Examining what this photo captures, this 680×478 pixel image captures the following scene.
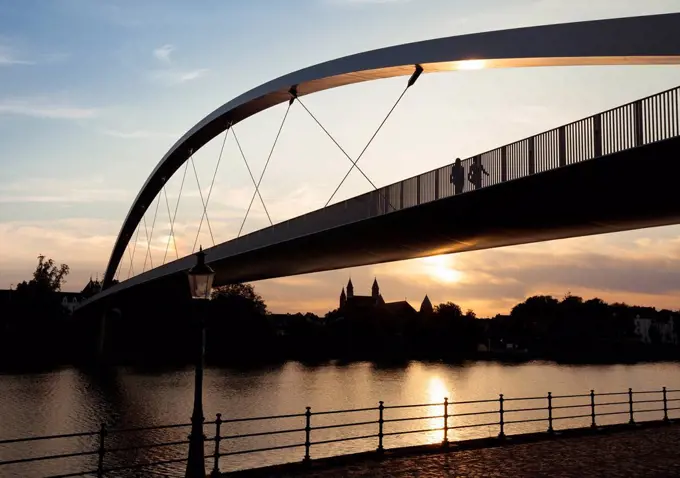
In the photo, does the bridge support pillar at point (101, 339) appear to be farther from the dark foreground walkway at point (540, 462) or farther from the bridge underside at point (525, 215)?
the dark foreground walkway at point (540, 462)

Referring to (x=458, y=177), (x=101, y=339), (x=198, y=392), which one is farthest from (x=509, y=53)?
(x=101, y=339)

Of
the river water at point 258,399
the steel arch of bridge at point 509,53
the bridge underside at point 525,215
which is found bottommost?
the river water at point 258,399

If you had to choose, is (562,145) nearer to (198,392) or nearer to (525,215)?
(525,215)

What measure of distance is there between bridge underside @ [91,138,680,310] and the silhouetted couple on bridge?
0.24 metres

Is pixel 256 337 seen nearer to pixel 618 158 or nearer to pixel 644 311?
pixel 618 158

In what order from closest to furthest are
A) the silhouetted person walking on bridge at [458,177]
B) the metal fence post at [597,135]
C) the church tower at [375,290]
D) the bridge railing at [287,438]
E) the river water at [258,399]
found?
the metal fence post at [597,135] → the bridge railing at [287,438] → the silhouetted person walking on bridge at [458,177] → the river water at [258,399] → the church tower at [375,290]

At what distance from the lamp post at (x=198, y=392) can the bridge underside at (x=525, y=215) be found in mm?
8481

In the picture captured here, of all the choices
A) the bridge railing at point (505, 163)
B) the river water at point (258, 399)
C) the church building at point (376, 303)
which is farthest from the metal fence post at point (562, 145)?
the church building at point (376, 303)

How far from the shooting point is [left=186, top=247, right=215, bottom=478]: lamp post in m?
11.1

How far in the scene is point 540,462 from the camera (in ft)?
43.5

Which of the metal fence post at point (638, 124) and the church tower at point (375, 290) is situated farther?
the church tower at point (375, 290)

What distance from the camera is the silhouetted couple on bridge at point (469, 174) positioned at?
738 inches

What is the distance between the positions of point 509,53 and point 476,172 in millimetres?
3559

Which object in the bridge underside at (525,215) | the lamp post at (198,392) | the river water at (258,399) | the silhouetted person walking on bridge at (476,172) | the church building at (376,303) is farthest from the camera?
the church building at (376,303)
